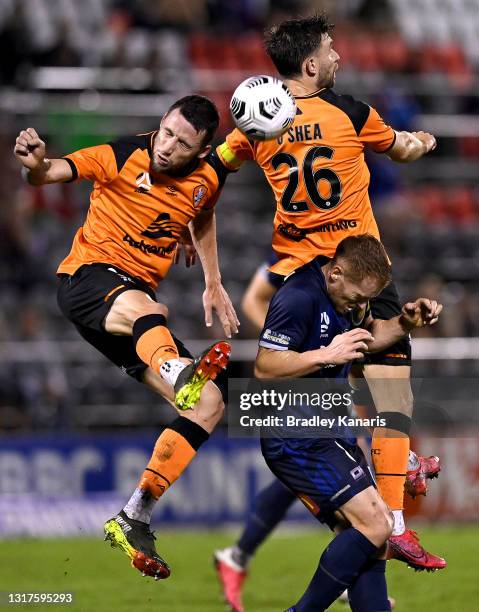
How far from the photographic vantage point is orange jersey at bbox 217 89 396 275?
7250mm

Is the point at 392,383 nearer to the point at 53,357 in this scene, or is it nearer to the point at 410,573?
the point at 410,573

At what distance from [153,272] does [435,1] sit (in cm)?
1368

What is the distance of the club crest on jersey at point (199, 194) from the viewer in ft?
24.9

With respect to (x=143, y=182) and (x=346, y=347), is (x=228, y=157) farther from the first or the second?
(x=346, y=347)

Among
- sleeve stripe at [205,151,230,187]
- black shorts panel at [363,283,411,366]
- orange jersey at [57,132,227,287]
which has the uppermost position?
sleeve stripe at [205,151,230,187]

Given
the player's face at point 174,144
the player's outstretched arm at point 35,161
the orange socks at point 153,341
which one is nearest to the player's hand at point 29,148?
the player's outstretched arm at point 35,161

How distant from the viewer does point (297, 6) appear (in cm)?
1752

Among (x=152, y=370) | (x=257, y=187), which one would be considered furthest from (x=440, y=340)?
(x=152, y=370)

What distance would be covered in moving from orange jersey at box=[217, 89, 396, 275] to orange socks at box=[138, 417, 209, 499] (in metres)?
1.20

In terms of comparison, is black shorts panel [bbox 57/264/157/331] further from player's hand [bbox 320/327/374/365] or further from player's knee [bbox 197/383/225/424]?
player's hand [bbox 320/327/374/365]

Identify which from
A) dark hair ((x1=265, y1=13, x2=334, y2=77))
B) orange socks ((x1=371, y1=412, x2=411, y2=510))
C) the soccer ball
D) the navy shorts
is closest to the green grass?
orange socks ((x1=371, y1=412, x2=411, y2=510))

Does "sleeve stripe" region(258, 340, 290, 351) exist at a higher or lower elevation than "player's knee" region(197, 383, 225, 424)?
higher

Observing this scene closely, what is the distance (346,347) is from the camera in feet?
21.0

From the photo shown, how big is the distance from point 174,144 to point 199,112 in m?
0.23
